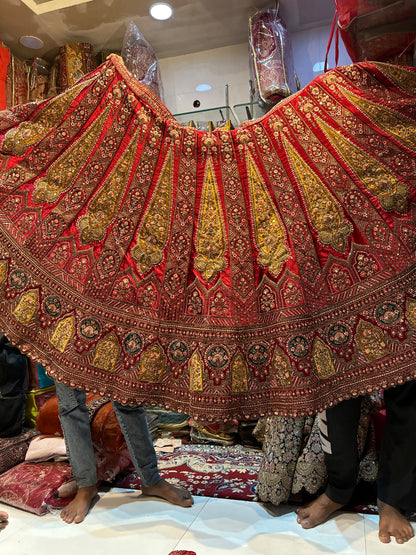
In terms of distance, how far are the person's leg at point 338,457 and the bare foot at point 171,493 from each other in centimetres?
43

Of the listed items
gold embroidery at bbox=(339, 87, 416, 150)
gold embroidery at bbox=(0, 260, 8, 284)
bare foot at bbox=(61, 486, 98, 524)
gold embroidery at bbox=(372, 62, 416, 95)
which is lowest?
bare foot at bbox=(61, 486, 98, 524)

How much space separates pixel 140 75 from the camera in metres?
2.25

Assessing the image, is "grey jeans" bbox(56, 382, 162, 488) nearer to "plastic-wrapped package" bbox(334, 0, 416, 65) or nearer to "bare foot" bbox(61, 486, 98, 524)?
"bare foot" bbox(61, 486, 98, 524)

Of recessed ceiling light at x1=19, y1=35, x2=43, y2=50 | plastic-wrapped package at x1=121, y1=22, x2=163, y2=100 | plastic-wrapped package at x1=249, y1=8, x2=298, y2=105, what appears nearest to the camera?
plastic-wrapped package at x1=249, y1=8, x2=298, y2=105

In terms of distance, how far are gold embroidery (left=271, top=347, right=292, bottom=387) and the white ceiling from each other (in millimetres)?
1813

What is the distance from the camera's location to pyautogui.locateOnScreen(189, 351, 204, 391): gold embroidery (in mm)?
1205

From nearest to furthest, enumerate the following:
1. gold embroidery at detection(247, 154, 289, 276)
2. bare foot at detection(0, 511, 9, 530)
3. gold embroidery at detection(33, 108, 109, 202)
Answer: gold embroidery at detection(247, 154, 289, 276) < gold embroidery at detection(33, 108, 109, 202) < bare foot at detection(0, 511, 9, 530)

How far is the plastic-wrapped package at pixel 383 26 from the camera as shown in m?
1.40

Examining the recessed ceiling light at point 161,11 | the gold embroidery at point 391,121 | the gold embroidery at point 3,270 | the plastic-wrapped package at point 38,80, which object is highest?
the recessed ceiling light at point 161,11

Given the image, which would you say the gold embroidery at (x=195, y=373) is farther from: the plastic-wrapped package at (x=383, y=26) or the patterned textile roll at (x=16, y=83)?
the patterned textile roll at (x=16, y=83)

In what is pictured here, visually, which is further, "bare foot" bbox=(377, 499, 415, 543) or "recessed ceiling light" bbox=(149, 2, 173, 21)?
"recessed ceiling light" bbox=(149, 2, 173, 21)

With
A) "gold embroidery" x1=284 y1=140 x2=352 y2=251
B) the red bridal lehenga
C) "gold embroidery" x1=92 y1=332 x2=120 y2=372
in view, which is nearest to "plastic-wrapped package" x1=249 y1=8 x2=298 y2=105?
the red bridal lehenga

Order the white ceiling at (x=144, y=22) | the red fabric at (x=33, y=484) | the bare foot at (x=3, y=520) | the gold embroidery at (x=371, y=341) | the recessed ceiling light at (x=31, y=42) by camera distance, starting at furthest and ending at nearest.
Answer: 1. the recessed ceiling light at (x=31, y=42)
2. the white ceiling at (x=144, y=22)
3. the red fabric at (x=33, y=484)
4. the bare foot at (x=3, y=520)
5. the gold embroidery at (x=371, y=341)

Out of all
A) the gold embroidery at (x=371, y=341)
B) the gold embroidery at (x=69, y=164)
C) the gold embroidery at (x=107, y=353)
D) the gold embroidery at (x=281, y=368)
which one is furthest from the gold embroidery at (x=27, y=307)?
the gold embroidery at (x=371, y=341)
